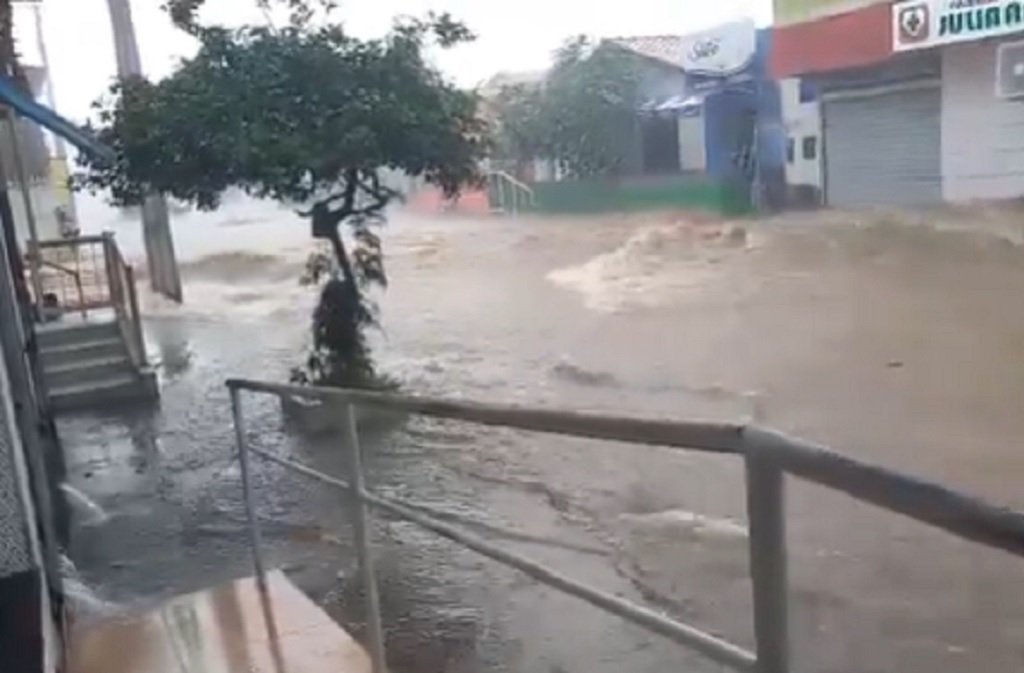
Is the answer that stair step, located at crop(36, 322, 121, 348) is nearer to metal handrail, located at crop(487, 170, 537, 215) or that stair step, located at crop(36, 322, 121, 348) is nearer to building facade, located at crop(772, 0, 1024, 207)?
metal handrail, located at crop(487, 170, 537, 215)

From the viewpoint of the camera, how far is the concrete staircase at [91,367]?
5.74 metres

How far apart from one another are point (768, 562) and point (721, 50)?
4.87m

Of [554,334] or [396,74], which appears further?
[554,334]

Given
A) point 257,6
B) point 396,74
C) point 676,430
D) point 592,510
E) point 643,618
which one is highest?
point 257,6

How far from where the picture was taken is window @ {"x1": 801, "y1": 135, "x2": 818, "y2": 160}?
4.77 meters

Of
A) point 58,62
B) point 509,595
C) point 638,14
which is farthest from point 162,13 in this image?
point 509,595

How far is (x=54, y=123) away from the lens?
212 inches

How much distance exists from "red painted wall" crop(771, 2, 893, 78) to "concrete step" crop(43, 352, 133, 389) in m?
3.74

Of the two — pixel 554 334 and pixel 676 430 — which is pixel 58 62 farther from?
pixel 676 430

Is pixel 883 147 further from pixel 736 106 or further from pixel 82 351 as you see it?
pixel 82 351

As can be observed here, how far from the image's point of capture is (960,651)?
2.57 m

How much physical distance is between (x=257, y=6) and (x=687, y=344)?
2.81 metres

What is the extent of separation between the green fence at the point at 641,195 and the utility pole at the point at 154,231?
231cm

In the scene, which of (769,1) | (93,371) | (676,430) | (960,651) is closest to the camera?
(676,430)
